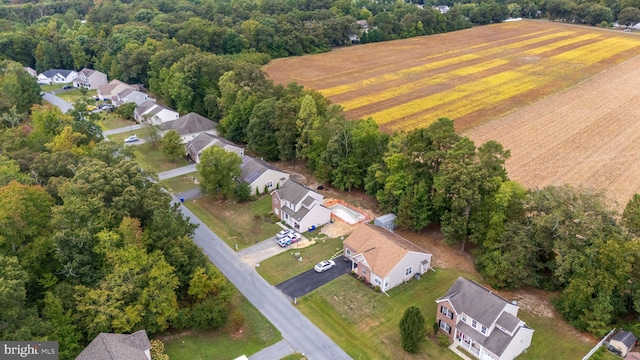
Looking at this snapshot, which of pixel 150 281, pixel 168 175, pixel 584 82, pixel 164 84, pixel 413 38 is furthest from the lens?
pixel 413 38

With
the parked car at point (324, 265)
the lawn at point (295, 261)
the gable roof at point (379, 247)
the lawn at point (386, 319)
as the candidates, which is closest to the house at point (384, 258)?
the gable roof at point (379, 247)

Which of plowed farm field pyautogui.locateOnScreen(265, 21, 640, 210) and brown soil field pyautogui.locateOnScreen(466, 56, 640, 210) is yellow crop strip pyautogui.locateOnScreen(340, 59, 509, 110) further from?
brown soil field pyautogui.locateOnScreen(466, 56, 640, 210)

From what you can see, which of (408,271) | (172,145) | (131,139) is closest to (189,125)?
(172,145)

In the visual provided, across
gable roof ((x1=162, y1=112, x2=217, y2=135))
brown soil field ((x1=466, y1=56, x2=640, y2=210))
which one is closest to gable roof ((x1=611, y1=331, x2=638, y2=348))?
brown soil field ((x1=466, y1=56, x2=640, y2=210))

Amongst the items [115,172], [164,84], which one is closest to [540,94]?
[164,84]

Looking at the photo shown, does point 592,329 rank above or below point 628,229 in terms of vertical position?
below

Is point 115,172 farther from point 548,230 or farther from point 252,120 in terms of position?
point 548,230
